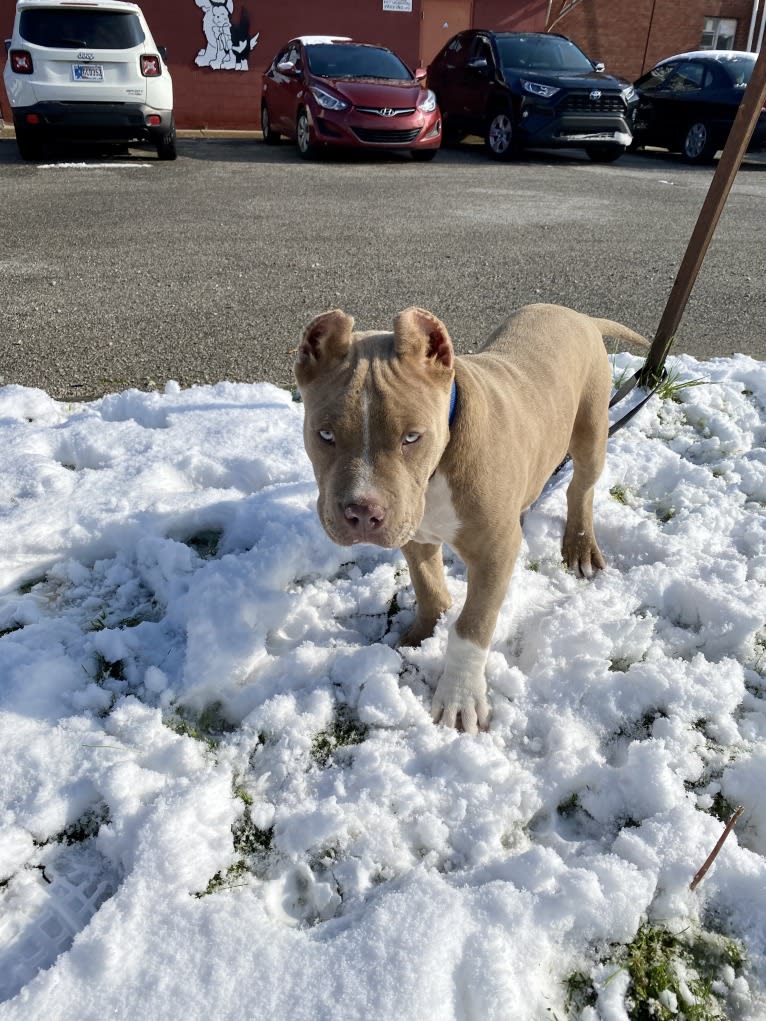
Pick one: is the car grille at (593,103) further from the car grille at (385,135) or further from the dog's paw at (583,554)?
the dog's paw at (583,554)

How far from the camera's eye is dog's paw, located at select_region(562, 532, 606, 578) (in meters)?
3.24

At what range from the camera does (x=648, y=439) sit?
4188mm

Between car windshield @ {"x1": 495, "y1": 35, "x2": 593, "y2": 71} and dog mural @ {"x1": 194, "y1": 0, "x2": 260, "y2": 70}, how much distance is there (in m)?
8.66

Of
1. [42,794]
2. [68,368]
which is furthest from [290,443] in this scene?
[42,794]

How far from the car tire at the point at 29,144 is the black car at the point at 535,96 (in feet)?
25.5

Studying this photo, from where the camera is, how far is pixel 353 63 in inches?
538

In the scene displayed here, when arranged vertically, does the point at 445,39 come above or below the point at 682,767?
above

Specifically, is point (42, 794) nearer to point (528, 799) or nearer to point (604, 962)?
point (528, 799)

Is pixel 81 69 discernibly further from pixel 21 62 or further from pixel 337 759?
pixel 337 759

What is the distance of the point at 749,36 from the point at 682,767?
95.7 ft

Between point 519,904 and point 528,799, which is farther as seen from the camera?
point 528,799

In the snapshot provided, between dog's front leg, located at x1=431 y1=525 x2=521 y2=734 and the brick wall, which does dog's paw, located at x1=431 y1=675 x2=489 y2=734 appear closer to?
dog's front leg, located at x1=431 y1=525 x2=521 y2=734

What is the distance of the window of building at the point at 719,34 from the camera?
970 inches

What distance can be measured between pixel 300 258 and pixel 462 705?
616cm
